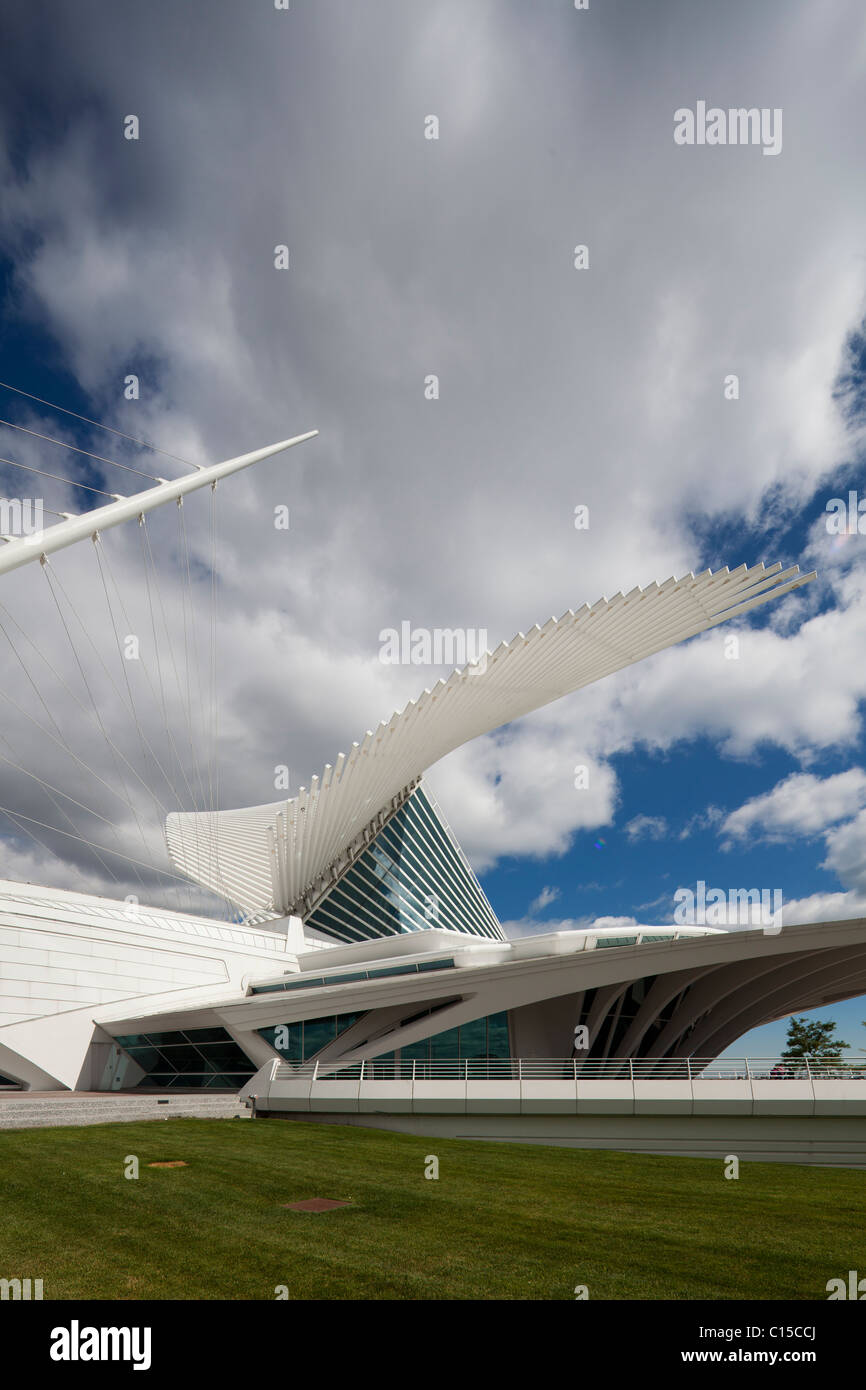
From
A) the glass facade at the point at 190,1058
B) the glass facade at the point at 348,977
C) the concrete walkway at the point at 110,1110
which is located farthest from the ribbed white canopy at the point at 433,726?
the concrete walkway at the point at 110,1110

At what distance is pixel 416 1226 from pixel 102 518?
12764 millimetres

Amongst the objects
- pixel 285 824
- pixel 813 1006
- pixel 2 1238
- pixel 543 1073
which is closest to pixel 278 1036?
pixel 543 1073

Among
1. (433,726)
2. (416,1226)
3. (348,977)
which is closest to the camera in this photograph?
(416,1226)

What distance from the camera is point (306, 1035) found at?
25203 millimetres

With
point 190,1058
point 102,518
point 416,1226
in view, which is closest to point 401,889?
point 190,1058

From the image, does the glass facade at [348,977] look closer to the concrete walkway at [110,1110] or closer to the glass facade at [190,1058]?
the glass facade at [190,1058]

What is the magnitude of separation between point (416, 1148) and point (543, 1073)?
8.05m

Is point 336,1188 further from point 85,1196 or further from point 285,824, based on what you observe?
point 285,824

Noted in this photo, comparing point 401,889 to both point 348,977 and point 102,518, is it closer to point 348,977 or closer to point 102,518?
point 348,977

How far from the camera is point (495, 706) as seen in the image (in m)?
33.6

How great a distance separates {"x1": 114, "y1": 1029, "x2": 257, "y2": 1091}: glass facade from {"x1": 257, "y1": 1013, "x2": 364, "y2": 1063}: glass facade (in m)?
2.59

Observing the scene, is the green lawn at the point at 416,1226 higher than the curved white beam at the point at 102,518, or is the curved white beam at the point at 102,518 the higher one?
the curved white beam at the point at 102,518

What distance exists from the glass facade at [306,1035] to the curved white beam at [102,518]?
53.3 feet

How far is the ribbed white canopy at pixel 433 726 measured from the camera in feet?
86.9
